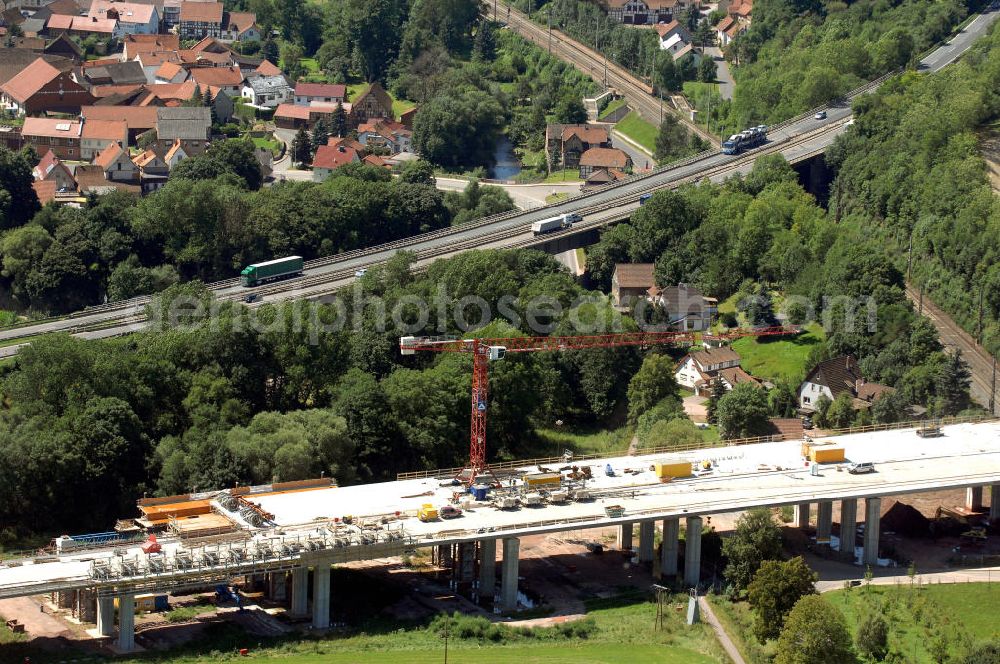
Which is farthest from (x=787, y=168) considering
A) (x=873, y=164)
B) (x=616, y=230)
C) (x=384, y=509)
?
(x=384, y=509)

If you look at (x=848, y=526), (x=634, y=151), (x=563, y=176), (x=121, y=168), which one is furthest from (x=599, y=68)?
(x=848, y=526)

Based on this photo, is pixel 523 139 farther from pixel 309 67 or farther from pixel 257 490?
pixel 257 490

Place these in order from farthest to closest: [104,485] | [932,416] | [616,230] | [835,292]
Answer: [616,230]
[835,292]
[932,416]
[104,485]

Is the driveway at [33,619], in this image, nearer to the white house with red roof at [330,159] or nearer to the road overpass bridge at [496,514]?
the road overpass bridge at [496,514]

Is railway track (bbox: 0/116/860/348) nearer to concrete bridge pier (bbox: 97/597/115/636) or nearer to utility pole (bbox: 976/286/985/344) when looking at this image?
utility pole (bbox: 976/286/985/344)

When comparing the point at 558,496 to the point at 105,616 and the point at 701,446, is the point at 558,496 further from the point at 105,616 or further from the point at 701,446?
the point at 105,616

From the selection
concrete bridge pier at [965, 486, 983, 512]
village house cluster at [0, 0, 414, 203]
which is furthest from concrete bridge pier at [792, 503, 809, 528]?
village house cluster at [0, 0, 414, 203]

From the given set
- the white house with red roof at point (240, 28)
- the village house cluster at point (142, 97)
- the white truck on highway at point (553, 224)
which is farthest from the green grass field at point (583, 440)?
the white house with red roof at point (240, 28)

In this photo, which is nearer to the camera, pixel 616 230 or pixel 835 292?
pixel 835 292
